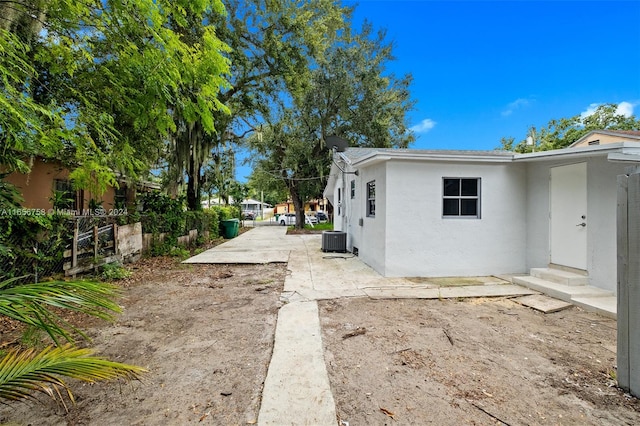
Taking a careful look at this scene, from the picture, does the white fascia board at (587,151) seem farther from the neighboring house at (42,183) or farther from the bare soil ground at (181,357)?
the neighboring house at (42,183)

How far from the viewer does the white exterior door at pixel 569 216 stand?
18.0 feet

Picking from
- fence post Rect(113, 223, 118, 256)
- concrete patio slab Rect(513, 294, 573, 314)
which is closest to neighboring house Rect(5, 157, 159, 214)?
fence post Rect(113, 223, 118, 256)

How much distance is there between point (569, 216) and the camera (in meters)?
5.73

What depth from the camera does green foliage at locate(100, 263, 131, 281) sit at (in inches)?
253

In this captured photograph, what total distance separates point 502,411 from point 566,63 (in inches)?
907

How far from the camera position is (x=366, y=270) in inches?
289

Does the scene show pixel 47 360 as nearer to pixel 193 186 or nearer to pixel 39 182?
pixel 39 182

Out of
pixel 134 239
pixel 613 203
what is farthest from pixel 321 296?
pixel 134 239

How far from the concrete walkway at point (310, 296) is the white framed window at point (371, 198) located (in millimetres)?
1419

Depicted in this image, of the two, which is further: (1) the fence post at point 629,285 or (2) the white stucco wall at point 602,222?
(2) the white stucco wall at point 602,222

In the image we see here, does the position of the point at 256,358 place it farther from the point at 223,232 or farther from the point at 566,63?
the point at 566,63

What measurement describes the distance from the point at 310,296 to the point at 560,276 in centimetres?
461

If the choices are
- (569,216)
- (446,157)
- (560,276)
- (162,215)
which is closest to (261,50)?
(162,215)

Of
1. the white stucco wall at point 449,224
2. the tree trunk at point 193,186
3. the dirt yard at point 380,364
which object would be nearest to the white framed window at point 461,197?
the white stucco wall at point 449,224
